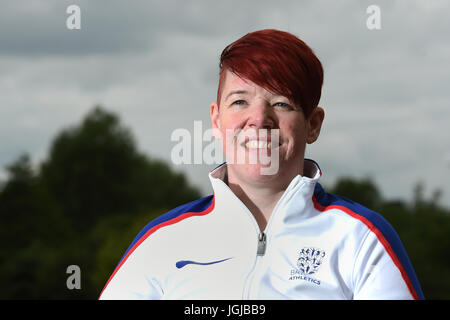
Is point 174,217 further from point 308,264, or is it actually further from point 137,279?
point 308,264

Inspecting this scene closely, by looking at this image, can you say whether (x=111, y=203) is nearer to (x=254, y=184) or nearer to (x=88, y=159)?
(x=88, y=159)

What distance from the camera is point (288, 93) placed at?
3.69 meters

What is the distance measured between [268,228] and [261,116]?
72 centimetres

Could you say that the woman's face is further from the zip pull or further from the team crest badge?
the team crest badge

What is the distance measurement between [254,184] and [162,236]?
2.29ft

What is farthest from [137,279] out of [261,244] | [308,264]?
[308,264]

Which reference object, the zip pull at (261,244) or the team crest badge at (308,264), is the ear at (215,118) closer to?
the zip pull at (261,244)

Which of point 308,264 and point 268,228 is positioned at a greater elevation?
point 268,228

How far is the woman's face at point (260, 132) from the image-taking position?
12.1 ft

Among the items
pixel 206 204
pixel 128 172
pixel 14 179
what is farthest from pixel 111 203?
pixel 206 204

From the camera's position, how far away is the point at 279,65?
12.1 feet

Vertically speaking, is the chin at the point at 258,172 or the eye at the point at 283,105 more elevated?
the eye at the point at 283,105

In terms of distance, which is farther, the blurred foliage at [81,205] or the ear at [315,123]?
the blurred foliage at [81,205]

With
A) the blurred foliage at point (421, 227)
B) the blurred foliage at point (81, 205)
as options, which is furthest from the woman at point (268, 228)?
the blurred foliage at point (421, 227)
